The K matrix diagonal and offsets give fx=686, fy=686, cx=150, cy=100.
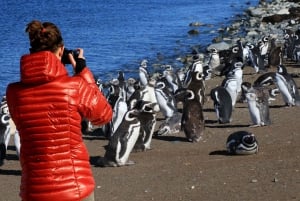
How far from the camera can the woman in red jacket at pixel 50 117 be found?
4020 mm

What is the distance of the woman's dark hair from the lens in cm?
399

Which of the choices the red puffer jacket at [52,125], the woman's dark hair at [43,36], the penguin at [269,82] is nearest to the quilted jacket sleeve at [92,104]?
the red puffer jacket at [52,125]

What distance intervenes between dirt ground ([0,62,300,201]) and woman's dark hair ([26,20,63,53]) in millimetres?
3585

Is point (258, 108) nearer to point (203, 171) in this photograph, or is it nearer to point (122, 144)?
point (122, 144)

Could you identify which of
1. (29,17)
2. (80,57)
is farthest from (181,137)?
(29,17)

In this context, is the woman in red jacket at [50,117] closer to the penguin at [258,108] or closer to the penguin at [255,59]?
the penguin at [258,108]

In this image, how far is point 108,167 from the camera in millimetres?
9344

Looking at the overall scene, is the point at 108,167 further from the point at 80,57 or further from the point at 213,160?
the point at 80,57

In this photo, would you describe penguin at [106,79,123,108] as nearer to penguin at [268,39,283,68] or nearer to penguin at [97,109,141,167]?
penguin at [97,109,141,167]

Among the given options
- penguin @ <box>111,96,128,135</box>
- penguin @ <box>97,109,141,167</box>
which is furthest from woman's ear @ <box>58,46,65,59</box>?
penguin @ <box>111,96,128,135</box>

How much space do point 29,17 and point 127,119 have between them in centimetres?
3815

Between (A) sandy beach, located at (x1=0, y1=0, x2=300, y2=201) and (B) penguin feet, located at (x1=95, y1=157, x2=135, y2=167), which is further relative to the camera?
(B) penguin feet, located at (x1=95, y1=157, x2=135, y2=167)

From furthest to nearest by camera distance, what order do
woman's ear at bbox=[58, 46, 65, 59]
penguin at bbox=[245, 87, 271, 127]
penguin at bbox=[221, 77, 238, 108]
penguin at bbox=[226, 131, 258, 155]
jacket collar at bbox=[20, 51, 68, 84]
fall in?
penguin at bbox=[221, 77, 238, 108] < penguin at bbox=[245, 87, 271, 127] < penguin at bbox=[226, 131, 258, 155] < woman's ear at bbox=[58, 46, 65, 59] < jacket collar at bbox=[20, 51, 68, 84]

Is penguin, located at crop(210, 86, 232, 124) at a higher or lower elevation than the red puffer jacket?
lower
